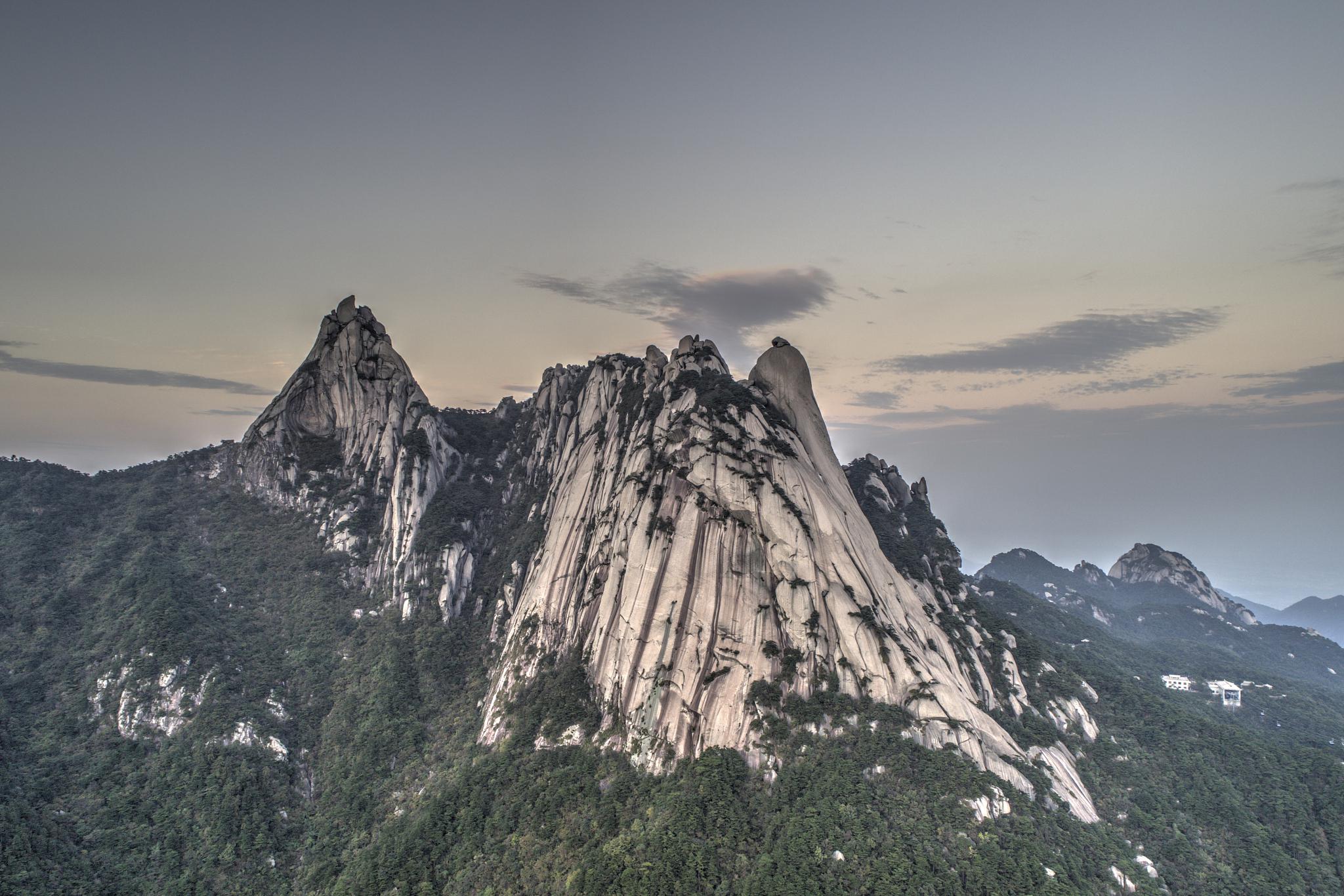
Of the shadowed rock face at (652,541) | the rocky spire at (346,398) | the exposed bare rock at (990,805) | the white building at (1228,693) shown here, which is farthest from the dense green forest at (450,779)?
the rocky spire at (346,398)

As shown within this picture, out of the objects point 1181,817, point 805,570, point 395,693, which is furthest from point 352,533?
point 1181,817

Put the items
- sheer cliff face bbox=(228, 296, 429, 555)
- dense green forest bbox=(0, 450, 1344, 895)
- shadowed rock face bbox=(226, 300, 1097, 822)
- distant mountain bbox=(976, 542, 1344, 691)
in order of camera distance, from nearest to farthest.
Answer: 1. dense green forest bbox=(0, 450, 1344, 895)
2. shadowed rock face bbox=(226, 300, 1097, 822)
3. sheer cliff face bbox=(228, 296, 429, 555)
4. distant mountain bbox=(976, 542, 1344, 691)

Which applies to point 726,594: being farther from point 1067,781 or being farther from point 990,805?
point 1067,781

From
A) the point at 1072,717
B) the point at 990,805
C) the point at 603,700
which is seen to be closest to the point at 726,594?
the point at 603,700

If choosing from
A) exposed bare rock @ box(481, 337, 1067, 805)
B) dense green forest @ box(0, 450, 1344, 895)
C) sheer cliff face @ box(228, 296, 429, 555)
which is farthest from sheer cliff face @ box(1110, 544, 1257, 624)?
sheer cliff face @ box(228, 296, 429, 555)

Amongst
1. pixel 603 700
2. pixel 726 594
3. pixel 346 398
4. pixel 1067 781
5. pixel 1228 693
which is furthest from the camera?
pixel 346 398

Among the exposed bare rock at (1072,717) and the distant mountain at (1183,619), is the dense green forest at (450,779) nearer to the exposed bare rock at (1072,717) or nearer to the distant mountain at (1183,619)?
the exposed bare rock at (1072,717)

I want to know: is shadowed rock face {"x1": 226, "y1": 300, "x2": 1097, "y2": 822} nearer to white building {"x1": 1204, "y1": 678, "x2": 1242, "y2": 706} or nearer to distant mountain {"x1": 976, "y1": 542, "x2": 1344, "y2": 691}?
white building {"x1": 1204, "y1": 678, "x2": 1242, "y2": 706}

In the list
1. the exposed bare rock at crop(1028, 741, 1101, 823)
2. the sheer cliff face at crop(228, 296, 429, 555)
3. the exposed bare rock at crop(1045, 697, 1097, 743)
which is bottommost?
the exposed bare rock at crop(1028, 741, 1101, 823)
